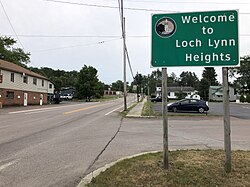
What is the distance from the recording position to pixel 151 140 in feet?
34.1

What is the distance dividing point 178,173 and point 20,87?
40.5 metres

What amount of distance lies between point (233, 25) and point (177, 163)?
3044mm

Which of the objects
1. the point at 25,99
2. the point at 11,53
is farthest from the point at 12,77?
the point at 11,53

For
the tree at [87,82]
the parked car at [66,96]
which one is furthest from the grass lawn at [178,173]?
the parked car at [66,96]

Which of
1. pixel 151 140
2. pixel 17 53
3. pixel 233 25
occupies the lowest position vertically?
pixel 151 140

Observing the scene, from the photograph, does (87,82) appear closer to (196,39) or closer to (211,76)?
(211,76)

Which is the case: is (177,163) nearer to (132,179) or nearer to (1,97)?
(132,179)

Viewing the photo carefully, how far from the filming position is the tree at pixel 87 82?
A: 254 ft

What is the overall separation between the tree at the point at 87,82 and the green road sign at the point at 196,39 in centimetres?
7220

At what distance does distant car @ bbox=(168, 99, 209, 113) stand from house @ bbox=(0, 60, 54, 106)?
837 inches

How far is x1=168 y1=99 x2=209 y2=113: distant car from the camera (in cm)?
2658

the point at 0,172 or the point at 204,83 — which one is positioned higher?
the point at 204,83

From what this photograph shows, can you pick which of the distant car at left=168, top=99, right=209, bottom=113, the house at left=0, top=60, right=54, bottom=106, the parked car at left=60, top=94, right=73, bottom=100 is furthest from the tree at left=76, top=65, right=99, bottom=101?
the distant car at left=168, top=99, right=209, bottom=113

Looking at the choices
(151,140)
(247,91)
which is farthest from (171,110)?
(247,91)
